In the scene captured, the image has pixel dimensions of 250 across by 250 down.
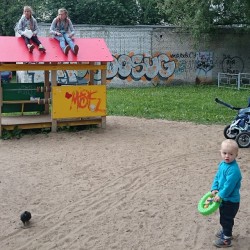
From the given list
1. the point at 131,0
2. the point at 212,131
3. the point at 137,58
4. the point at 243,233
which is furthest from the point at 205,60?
the point at 243,233

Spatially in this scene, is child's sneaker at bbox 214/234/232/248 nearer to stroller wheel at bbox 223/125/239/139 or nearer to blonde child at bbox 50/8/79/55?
stroller wheel at bbox 223/125/239/139

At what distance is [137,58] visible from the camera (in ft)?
78.9

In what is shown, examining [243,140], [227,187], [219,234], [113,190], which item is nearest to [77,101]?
[243,140]

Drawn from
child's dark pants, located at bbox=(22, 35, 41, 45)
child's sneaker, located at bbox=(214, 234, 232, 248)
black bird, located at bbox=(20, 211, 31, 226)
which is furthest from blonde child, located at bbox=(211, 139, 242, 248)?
child's dark pants, located at bbox=(22, 35, 41, 45)

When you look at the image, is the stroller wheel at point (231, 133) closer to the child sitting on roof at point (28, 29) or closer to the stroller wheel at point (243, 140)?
the stroller wheel at point (243, 140)

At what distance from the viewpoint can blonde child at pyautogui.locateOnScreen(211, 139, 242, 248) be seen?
4617 millimetres

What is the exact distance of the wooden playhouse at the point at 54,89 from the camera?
10.7m

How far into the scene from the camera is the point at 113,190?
677cm

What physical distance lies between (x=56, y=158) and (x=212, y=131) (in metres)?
4.19

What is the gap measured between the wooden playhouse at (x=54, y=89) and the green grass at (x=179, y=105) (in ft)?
8.21

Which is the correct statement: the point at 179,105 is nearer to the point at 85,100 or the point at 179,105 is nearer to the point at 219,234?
the point at 85,100

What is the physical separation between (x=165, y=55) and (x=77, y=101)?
13.9 meters

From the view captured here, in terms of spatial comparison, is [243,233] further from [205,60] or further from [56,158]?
[205,60]

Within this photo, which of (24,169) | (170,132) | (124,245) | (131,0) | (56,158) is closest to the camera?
(124,245)
